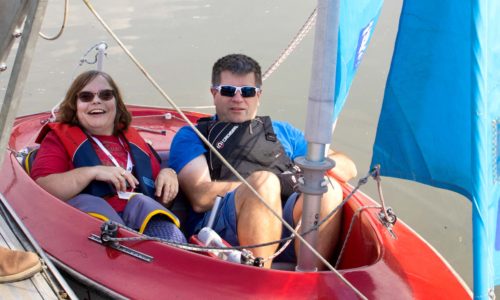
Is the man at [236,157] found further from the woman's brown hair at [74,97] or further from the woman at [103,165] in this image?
the woman's brown hair at [74,97]

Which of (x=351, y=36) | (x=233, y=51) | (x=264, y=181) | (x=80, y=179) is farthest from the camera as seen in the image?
(x=233, y=51)

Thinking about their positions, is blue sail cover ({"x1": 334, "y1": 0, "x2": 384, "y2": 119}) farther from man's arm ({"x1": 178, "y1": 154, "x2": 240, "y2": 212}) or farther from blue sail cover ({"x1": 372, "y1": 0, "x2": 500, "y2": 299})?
man's arm ({"x1": 178, "y1": 154, "x2": 240, "y2": 212})

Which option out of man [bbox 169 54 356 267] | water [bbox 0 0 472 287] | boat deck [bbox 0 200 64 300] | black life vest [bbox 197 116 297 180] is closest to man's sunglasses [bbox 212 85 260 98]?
man [bbox 169 54 356 267]

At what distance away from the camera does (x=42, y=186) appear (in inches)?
116

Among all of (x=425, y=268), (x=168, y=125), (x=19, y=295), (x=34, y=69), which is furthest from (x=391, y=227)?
(x=34, y=69)

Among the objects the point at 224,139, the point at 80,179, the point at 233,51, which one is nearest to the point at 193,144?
the point at 224,139

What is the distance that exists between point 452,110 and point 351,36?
0.40m

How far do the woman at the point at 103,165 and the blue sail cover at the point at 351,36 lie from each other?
0.86m

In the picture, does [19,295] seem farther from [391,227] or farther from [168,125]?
[168,125]

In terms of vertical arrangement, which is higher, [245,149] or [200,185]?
[245,149]

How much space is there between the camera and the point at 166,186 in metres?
3.00

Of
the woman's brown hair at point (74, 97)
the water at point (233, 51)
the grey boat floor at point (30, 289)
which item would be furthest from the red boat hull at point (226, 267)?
the water at point (233, 51)

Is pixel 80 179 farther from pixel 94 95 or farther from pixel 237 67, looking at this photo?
pixel 237 67

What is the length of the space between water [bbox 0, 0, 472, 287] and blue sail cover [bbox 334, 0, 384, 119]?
167 cm
